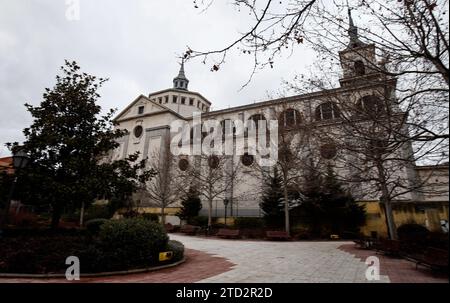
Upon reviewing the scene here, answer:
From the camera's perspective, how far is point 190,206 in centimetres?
2694

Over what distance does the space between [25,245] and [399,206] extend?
2146 centimetres

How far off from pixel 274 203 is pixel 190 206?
9.54 m

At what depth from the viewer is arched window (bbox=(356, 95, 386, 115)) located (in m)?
6.66

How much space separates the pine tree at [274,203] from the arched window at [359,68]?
15.8 meters

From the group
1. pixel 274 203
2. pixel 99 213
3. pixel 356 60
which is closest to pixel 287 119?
pixel 274 203

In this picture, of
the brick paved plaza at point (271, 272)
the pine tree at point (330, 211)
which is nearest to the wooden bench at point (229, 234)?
the pine tree at point (330, 211)

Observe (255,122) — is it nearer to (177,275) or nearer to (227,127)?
(227,127)

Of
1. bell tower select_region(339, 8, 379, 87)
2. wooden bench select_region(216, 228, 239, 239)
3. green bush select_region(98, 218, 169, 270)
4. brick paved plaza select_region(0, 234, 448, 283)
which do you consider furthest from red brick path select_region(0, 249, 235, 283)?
wooden bench select_region(216, 228, 239, 239)

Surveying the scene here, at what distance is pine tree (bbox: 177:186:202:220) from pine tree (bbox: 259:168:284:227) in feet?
26.4

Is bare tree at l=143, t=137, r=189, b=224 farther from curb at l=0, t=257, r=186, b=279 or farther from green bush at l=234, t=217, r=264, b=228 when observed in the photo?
curb at l=0, t=257, r=186, b=279

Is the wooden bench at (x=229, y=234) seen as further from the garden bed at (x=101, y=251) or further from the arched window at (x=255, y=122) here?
the arched window at (x=255, y=122)

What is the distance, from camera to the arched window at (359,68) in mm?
6295
